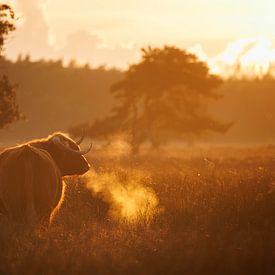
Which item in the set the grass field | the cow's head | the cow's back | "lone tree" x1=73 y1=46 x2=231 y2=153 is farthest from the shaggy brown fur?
"lone tree" x1=73 y1=46 x2=231 y2=153

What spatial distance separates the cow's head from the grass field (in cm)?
72

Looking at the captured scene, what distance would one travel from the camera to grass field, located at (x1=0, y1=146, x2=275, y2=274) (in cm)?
869

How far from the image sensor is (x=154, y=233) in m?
10.1

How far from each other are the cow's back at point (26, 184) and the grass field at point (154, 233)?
0.37 metres

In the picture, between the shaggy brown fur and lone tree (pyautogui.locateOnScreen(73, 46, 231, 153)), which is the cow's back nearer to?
the shaggy brown fur

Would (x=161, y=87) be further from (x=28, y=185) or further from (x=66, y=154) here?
(x=28, y=185)

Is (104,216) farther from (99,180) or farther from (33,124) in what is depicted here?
(33,124)

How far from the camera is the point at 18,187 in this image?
34.6 feet

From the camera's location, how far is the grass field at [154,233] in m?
8.69

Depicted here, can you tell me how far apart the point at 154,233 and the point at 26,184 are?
2.07 m

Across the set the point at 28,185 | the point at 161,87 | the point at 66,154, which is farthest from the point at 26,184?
the point at 161,87

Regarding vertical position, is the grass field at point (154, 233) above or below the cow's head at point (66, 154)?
below

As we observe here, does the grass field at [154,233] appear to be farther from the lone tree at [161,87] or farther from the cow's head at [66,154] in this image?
the lone tree at [161,87]

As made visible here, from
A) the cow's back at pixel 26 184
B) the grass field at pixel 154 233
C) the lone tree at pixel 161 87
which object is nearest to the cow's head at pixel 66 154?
the grass field at pixel 154 233
